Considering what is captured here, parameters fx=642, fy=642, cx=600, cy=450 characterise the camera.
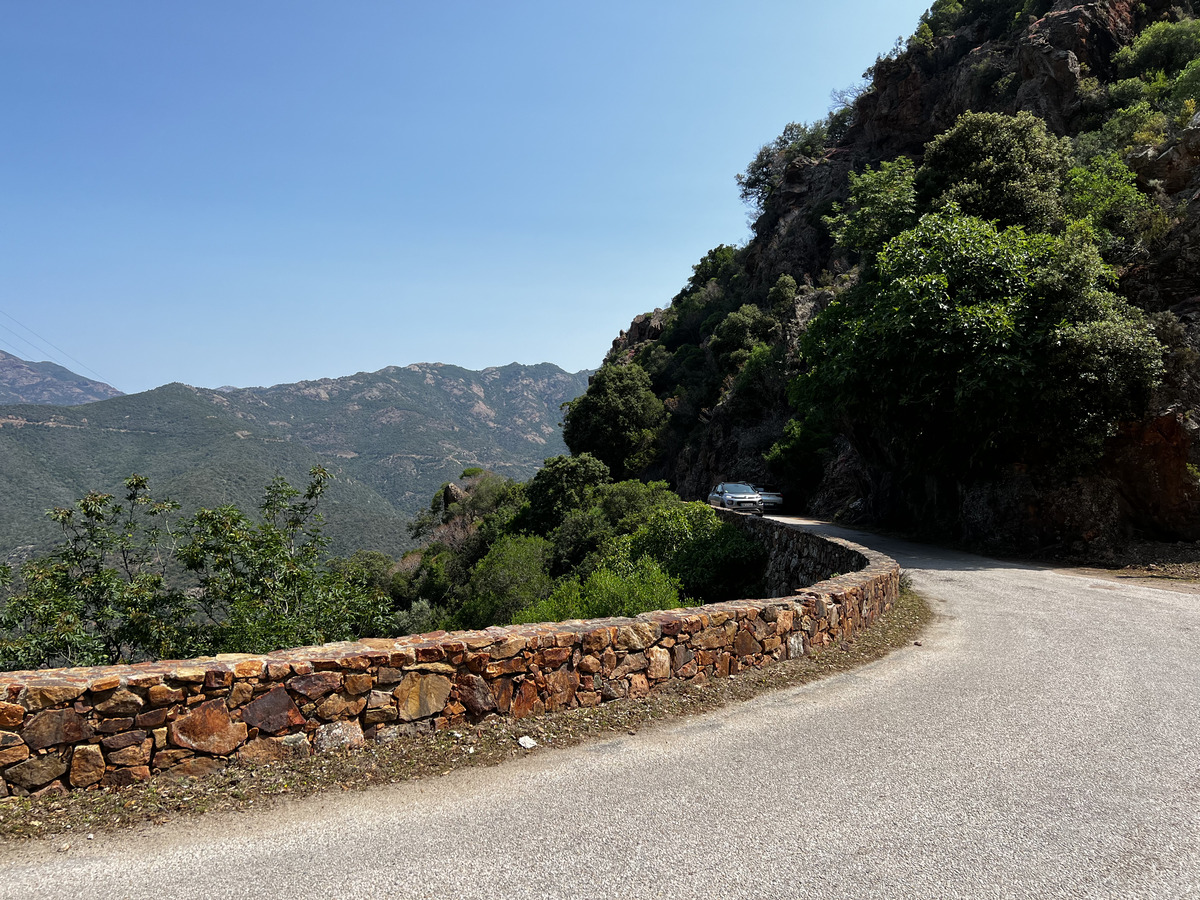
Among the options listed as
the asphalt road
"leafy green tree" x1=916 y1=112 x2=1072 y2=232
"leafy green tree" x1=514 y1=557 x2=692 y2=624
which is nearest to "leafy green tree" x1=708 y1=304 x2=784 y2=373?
"leafy green tree" x1=916 y1=112 x2=1072 y2=232

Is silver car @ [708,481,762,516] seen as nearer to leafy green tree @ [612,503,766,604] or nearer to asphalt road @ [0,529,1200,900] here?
leafy green tree @ [612,503,766,604]

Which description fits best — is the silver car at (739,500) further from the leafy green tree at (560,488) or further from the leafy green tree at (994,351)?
the leafy green tree at (994,351)

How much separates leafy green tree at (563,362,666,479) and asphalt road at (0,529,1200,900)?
127 ft

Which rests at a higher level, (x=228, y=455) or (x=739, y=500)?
(x=739, y=500)

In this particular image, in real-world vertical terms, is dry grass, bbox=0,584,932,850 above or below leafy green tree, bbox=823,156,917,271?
below

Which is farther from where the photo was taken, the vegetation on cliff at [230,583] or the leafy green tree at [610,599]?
the leafy green tree at [610,599]

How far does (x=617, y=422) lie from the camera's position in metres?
45.1

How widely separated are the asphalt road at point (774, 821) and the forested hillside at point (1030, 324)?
10101 mm

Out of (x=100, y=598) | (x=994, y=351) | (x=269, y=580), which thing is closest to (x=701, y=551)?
(x=994, y=351)

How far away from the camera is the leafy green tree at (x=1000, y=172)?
1862 centimetres

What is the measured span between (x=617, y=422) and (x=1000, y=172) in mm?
28669

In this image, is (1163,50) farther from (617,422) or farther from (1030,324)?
(617,422)

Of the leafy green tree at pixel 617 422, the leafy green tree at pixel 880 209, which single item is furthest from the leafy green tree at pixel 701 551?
the leafy green tree at pixel 617 422

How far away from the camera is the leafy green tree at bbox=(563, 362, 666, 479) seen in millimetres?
44812
